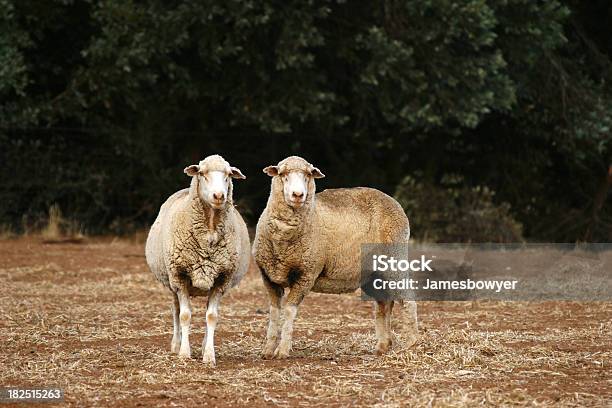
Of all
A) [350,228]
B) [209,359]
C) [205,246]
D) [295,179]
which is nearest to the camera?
[209,359]

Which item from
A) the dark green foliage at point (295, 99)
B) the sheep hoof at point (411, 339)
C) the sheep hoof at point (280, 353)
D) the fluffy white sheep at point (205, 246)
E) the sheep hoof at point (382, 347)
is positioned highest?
the dark green foliage at point (295, 99)

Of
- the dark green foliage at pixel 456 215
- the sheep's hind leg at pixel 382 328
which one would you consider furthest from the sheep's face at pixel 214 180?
the dark green foliage at pixel 456 215

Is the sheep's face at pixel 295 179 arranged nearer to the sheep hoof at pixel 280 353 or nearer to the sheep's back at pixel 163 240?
the sheep's back at pixel 163 240

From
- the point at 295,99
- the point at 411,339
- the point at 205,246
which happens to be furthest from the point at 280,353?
the point at 295,99

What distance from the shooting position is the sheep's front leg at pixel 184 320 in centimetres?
792

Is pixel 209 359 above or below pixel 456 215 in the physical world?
below

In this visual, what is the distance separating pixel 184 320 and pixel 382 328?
163cm

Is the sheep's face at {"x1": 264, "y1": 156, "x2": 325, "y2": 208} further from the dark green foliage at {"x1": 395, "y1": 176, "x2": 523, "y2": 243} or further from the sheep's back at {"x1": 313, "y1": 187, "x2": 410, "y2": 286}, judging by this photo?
the dark green foliage at {"x1": 395, "y1": 176, "x2": 523, "y2": 243}

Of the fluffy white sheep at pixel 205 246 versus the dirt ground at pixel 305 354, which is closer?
the dirt ground at pixel 305 354

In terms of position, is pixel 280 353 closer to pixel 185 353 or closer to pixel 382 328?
pixel 185 353

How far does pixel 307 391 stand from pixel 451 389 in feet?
2.95

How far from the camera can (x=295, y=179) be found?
8117 millimetres

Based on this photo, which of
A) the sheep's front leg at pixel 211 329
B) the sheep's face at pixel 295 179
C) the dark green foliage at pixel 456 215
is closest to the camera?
the sheep's front leg at pixel 211 329

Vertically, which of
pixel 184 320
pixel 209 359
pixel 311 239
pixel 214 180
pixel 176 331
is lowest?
pixel 209 359
